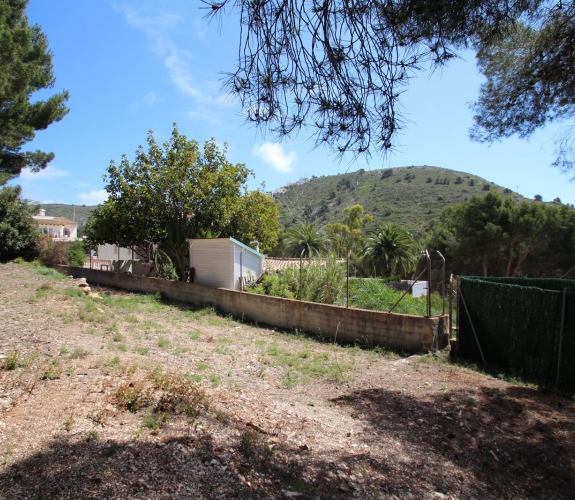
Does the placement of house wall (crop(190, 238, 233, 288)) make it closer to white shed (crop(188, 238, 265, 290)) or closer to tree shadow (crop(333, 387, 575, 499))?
white shed (crop(188, 238, 265, 290))

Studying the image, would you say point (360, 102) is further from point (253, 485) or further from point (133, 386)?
point (133, 386)

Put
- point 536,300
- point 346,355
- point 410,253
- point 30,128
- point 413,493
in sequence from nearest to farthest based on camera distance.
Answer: point 413,493
point 536,300
point 346,355
point 30,128
point 410,253

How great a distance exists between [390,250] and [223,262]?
22.6 metres

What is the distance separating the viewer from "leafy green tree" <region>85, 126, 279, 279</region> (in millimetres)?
17188

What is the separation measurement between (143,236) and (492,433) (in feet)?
54.9

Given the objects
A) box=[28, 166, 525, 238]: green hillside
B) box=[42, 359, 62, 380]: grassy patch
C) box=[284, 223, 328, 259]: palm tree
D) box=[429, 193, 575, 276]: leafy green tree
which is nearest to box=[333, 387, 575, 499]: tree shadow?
box=[42, 359, 62, 380]: grassy patch

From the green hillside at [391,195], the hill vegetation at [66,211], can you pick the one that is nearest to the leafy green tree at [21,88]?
the green hillside at [391,195]

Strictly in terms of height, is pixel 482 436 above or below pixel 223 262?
below

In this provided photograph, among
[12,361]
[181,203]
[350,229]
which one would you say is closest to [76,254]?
[181,203]

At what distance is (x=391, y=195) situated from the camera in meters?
63.9

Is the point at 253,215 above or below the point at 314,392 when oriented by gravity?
above

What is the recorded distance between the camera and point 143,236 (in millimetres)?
18547

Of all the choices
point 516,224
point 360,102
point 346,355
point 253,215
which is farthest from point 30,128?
point 516,224

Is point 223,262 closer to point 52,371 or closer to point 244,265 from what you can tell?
point 244,265
